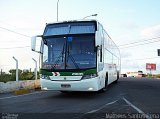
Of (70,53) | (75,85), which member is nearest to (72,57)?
(70,53)

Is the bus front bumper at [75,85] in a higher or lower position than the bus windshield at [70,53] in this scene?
lower

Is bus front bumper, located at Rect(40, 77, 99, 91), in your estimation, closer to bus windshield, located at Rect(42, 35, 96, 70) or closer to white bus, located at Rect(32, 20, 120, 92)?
white bus, located at Rect(32, 20, 120, 92)

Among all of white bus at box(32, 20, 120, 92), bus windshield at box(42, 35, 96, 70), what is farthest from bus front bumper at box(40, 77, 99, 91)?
Result: bus windshield at box(42, 35, 96, 70)

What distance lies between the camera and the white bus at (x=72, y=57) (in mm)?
16453

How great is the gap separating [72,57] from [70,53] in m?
0.24

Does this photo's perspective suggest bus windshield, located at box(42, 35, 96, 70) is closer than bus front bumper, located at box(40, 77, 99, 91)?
No

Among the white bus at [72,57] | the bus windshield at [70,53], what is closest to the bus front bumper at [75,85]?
the white bus at [72,57]

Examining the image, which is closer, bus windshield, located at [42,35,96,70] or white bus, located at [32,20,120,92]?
white bus, located at [32,20,120,92]

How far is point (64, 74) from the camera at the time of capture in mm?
16609

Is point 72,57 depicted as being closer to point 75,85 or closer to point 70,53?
point 70,53

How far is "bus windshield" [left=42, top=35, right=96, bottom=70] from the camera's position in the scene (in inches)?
654

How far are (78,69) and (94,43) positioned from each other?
1470 mm

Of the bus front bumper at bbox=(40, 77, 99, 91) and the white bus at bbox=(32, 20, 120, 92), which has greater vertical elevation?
the white bus at bbox=(32, 20, 120, 92)

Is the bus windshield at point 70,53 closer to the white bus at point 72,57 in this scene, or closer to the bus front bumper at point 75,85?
the white bus at point 72,57
